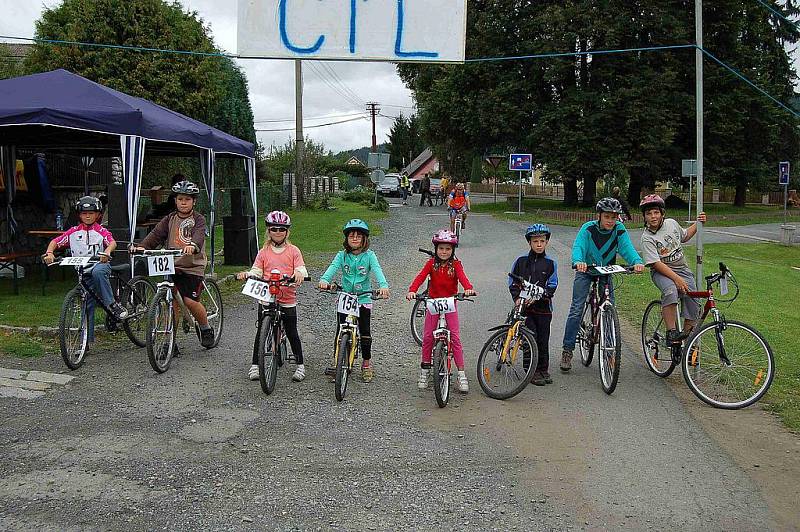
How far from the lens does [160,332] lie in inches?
314

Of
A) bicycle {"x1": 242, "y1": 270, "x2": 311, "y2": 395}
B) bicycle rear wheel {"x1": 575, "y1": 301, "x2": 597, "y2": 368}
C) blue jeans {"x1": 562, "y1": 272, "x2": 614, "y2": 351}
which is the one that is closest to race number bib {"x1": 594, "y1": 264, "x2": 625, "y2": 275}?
blue jeans {"x1": 562, "y1": 272, "x2": 614, "y2": 351}

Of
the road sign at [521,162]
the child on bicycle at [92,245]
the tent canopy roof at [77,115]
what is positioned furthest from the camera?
the road sign at [521,162]

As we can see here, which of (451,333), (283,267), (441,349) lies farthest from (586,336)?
(283,267)

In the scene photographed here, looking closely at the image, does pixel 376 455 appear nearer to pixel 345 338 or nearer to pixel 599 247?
pixel 345 338

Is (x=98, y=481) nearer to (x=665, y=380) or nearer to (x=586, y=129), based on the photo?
(x=665, y=380)

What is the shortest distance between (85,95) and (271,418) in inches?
274

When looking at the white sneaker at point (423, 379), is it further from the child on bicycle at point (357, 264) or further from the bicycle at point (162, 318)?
the bicycle at point (162, 318)

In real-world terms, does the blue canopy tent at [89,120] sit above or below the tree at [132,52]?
below

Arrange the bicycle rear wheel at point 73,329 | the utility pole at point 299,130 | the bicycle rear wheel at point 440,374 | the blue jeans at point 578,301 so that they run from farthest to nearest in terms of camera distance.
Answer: the utility pole at point 299,130 → the blue jeans at point 578,301 → the bicycle rear wheel at point 73,329 → the bicycle rear wheel at point 440,374

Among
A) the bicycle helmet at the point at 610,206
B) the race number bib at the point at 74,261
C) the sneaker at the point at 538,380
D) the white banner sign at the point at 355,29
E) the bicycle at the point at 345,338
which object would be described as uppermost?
the white banner sign at the point at 355,29

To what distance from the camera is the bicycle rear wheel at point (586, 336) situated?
8.12 m

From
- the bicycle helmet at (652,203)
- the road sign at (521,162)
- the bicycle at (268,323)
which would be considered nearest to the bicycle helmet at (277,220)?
the bicycle at (268,323)

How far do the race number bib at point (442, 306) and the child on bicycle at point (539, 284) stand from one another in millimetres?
767

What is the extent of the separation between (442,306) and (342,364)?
102 centimetres
